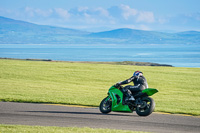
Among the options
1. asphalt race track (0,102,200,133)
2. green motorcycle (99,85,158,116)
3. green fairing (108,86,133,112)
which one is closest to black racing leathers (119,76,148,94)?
green motorcycle (99,85,158,116)

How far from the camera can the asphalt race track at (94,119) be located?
34.2ft

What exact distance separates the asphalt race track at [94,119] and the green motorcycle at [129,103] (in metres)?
0.23

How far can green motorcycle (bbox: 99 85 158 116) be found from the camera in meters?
12.0

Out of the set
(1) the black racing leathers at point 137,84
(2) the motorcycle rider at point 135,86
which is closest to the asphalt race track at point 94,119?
(2) the motorcycle rider at point 135,86

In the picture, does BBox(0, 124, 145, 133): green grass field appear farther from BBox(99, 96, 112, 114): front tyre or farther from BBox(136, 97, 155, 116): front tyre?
BBox(99, 96, 112, 114): front tyre

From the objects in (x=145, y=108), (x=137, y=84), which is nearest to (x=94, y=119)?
(x=145, y=108)

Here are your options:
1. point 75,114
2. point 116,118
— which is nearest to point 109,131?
point 116,118

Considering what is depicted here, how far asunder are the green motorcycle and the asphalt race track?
8.9 inches

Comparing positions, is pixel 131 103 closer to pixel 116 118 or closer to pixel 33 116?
pixel 116 118

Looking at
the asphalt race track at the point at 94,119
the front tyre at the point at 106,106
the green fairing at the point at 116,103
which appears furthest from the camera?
the front tyre at the point at 106,106

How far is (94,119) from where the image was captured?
38.5ft

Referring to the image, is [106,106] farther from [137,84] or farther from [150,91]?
[150,91]

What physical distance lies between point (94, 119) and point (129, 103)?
160cm

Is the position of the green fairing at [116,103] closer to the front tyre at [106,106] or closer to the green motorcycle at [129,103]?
the green motorcycle at [129,103]
